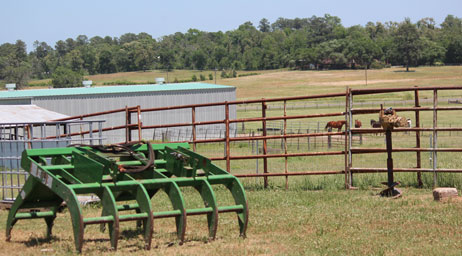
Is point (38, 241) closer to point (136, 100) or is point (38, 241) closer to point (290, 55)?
point (136, 100)

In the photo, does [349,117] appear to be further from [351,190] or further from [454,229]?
[454,229]

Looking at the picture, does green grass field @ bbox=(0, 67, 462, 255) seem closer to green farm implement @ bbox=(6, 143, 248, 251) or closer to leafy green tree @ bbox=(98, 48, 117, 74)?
green farm implement @ bbox=(6, 143, 248, 251)

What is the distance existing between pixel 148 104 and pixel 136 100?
1050 millimetres

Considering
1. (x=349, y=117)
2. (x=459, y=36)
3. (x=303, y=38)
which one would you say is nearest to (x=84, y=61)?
(x=303, y=38)

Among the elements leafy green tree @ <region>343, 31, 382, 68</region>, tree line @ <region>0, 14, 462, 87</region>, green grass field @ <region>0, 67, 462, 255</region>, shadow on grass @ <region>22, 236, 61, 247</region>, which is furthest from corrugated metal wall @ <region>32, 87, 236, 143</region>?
leafy green tree @ <region>343, 31, 382, 68</region>

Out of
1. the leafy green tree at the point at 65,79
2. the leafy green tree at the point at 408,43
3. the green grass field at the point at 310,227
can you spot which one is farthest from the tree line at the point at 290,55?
the green grass field at the point at 310,227

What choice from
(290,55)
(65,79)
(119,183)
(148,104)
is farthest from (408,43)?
(119,183)

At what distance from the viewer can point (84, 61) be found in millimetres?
179000

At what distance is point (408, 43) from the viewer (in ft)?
486

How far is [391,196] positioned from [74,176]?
5.67 metres

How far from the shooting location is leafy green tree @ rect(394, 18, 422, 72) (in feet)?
477

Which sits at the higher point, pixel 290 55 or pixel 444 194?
pixel 290 55

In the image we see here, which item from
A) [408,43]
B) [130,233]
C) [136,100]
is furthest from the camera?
[408,43]

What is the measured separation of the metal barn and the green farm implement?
112 ft
